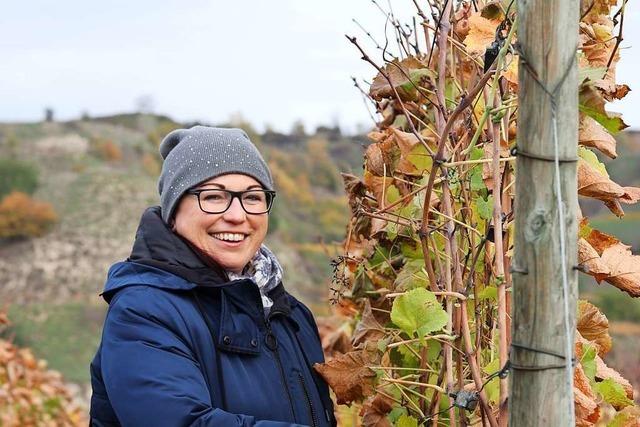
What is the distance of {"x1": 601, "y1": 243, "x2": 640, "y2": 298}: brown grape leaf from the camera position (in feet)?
5.24

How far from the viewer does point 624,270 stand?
1.61 metres

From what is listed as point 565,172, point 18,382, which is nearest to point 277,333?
point 565,172

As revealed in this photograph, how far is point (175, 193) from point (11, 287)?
19.3 m

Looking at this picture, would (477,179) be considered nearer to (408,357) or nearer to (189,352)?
(408,357)

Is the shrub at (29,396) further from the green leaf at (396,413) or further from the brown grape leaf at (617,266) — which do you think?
the brown grape leaf at (617,266)

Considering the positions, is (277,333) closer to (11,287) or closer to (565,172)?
(565,172)

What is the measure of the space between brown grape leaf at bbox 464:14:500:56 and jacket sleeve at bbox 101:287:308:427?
81 cm

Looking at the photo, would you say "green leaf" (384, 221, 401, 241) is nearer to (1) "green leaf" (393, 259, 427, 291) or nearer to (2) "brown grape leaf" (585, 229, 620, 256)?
(1) "green leaf" (393, 259, 427, 291)

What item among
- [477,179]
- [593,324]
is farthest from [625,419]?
[477,179]

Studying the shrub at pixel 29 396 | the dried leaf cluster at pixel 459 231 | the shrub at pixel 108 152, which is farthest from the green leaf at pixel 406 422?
the shrub at pixel 108 152

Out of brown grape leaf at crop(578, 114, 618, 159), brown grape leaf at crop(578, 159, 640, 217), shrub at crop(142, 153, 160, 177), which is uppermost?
shrub at crop(142, 153, 160, 177)

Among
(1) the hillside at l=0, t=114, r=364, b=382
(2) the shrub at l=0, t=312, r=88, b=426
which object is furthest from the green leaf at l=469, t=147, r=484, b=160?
(1) the hillside at l=0, t=114, r=364, b=382

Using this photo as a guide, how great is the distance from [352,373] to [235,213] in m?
0.47

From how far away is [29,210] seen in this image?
830 inches
